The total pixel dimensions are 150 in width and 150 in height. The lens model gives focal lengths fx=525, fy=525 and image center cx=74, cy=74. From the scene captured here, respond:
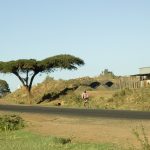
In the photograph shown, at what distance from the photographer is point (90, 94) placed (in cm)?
5953

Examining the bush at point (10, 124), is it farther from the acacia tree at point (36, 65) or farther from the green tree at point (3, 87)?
the green tree at point (3, 87)

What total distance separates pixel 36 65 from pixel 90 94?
1398cm

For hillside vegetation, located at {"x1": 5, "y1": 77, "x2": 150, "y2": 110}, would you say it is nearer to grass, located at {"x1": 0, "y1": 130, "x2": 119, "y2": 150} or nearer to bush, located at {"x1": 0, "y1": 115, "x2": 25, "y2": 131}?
bush, located at {"x1": 0, "y1": 115, "x2": 25, "y2": 131}

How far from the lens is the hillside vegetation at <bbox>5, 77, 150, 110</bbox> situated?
5065 cm

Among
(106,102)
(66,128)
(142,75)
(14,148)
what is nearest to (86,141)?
(14,148)

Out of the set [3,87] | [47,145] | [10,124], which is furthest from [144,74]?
[3,87]

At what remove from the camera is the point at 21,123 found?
25078 millimetres

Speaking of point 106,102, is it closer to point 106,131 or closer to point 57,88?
point 57,88

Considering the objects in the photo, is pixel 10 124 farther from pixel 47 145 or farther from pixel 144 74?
pixel 144 74

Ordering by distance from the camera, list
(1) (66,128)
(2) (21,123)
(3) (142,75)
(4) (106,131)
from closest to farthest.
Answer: (4) (106,131)
(1) (66,128)
(2) (21,123)
(3) (142,75)

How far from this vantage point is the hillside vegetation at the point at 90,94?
50650 mm

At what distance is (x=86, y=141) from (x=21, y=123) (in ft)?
27.1

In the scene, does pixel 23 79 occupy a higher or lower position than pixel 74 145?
higher

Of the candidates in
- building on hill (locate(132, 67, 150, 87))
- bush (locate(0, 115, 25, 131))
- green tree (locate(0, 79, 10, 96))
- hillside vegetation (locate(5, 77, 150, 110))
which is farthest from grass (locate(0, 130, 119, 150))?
green tree (locate(0, 79, 10, 96))
